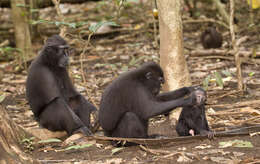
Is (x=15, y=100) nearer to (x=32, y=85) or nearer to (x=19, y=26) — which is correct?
(x=32, y=85)

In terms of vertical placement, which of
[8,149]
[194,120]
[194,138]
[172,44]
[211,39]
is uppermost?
[172,44]

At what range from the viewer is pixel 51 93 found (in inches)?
239

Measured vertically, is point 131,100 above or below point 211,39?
below

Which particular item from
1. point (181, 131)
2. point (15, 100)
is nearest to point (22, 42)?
point (15, 100)

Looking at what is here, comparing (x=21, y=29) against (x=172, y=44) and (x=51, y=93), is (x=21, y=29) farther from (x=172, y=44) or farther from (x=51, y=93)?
(x=172, y=44)

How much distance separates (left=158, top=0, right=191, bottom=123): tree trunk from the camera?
5.44 m

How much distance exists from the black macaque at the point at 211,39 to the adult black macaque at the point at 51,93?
224 inches

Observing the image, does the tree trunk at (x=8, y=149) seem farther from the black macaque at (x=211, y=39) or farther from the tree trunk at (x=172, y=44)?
the black macaque at (x=211, y=39)

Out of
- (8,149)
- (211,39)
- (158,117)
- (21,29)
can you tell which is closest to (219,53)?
(211,39)

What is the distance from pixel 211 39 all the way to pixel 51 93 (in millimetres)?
6246

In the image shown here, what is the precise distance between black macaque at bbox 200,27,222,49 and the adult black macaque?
5.69m

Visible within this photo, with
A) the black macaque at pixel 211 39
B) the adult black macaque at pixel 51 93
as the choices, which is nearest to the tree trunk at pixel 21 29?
the adult black macaque at pixel 51 93

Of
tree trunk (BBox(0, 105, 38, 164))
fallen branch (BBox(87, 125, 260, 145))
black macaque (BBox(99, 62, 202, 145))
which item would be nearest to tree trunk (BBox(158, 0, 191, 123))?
black macaque (BBox(99, 62, 202, 145))

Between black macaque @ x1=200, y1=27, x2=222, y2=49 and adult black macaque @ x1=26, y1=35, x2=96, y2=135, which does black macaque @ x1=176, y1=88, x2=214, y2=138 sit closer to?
adult black macaque @ x1=26, y1=35, x2=96, y2=135
